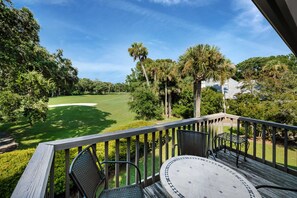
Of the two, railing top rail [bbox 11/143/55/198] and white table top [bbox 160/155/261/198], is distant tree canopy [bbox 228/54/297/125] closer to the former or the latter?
white table top [bbox 160/155/261/198]

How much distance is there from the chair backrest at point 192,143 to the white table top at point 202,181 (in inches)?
19.8

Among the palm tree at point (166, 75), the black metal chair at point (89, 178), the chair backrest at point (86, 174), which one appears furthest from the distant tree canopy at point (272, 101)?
the chair backrest at point (86, 174)

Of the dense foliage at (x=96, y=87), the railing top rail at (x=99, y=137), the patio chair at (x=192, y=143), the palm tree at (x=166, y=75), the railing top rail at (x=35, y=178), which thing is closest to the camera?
the railing top rail at (x=35, y=178)

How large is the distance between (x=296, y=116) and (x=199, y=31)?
6.54 metres

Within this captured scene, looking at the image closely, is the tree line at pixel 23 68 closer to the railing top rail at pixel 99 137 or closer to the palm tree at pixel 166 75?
the railing top rail at pixel 99 137

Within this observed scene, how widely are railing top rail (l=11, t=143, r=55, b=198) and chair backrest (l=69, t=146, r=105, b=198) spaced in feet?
0.63

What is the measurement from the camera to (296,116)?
722 cm

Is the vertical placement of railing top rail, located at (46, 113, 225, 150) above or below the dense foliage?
below

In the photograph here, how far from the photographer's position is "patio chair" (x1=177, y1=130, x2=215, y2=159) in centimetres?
220

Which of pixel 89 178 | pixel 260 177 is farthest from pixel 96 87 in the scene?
pixel 89 178

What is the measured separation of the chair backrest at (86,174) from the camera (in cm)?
114

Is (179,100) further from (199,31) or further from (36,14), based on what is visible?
(36,14)

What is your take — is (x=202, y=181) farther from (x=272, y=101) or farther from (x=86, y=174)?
(x=272, y=101)

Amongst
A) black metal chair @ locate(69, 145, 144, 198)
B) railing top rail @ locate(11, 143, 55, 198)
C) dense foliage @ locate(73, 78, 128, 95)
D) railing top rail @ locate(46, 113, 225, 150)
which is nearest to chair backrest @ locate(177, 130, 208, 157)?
railing top rail @ locate(46, 113, 225, 150)
